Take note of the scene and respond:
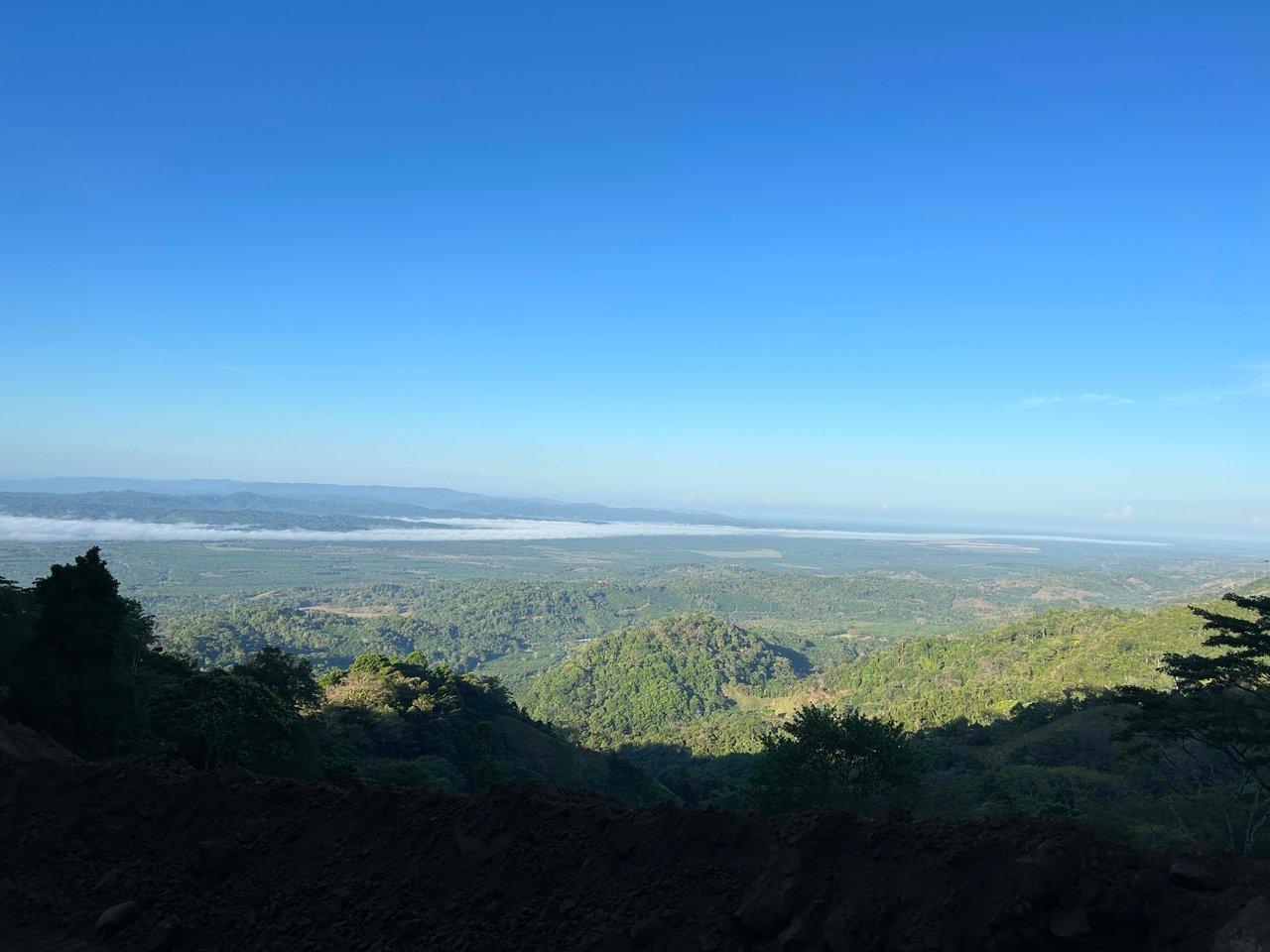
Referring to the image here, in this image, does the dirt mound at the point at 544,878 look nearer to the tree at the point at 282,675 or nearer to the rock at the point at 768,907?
the rock at the point at 768,907

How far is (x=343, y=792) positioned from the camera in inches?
331

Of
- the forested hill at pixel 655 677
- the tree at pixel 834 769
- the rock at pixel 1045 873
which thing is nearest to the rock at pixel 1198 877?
the rock at pixel 1045 873

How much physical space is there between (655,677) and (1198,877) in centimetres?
12660

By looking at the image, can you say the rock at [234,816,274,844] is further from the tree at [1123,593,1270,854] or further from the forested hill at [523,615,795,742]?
the forested hill at [523,615,795,742]

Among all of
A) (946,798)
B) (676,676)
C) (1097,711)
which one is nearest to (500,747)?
(946,798)

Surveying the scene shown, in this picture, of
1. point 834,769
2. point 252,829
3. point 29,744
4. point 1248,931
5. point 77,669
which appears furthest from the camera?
point 834,769

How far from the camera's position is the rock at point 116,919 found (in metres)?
6.88

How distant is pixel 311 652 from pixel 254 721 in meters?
130

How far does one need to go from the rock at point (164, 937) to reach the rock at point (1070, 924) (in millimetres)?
8019

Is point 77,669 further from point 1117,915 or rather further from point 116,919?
point 1117,915

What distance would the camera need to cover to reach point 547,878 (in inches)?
269

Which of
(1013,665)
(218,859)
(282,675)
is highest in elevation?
(218,859)

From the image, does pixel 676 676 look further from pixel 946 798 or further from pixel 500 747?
pixel 946 798

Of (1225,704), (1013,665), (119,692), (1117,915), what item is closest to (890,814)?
(1117,915)
